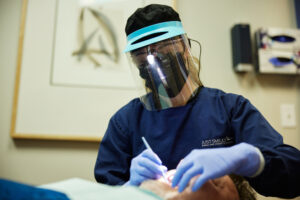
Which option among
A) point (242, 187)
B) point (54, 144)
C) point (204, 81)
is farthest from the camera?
point (204, 81)

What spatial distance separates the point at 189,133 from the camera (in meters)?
0.91

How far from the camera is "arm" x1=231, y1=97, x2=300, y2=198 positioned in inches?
28.3

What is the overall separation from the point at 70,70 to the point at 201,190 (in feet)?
3.12

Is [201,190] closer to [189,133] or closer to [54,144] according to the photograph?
[189,133]

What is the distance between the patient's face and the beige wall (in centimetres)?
69

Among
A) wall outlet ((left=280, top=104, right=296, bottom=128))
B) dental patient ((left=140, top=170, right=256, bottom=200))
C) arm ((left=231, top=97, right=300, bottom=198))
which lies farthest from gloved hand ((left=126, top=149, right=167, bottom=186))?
wall outlet ((left=280, top=104, right=296, bottom=128))

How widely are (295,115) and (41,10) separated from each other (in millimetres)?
1531

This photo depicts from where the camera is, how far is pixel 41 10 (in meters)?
1.34

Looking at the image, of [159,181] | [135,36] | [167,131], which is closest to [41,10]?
[135,36]

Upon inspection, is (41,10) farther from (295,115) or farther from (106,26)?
(295,115)

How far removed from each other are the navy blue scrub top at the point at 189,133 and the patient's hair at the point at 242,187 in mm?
25

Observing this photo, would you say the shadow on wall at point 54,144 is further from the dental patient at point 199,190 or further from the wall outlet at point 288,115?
the wall outlet at point 288,115

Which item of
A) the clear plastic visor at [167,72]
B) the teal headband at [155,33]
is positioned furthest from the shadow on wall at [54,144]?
the teal headband at [155,33]

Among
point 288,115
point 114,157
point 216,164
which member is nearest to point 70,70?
point 114,157
